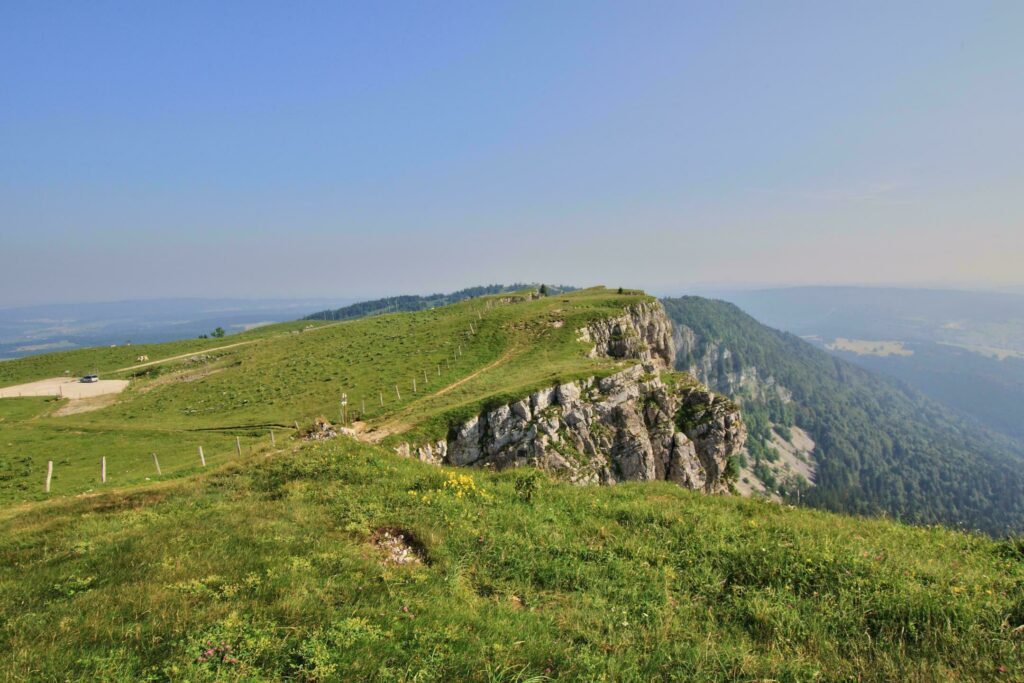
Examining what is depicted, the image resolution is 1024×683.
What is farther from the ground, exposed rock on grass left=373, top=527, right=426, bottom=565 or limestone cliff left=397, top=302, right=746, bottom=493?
exposed rock on grass left=373, top=527, right=426, bottom=565

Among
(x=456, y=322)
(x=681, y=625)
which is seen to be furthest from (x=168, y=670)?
(x=456, y=322)

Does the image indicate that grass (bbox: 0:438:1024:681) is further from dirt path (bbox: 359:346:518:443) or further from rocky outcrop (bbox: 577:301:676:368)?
rocky outcrop (bbox: 577:301:676:368)

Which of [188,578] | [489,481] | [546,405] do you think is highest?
[188,578]

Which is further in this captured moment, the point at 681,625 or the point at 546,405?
the point at 546,405

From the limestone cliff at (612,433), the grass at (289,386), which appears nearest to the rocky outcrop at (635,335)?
the grass at (289,386)

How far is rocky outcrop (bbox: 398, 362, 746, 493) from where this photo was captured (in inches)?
1565

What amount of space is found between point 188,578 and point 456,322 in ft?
221

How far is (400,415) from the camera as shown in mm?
40812

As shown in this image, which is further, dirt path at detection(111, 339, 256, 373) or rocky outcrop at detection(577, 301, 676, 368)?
dirt path at detection(111, 339, 256, 373)

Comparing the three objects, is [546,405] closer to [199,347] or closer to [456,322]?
[456,322]

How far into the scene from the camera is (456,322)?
2938 inches

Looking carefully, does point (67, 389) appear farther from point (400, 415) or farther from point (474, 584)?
point (474, 584)

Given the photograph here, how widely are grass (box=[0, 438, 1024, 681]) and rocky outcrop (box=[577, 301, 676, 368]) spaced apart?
5079cm

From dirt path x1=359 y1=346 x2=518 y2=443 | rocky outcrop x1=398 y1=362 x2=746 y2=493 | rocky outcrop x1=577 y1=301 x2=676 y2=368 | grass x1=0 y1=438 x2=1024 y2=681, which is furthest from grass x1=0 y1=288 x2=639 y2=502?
grass x1=0 y1=438 x2=1024 y2=681
